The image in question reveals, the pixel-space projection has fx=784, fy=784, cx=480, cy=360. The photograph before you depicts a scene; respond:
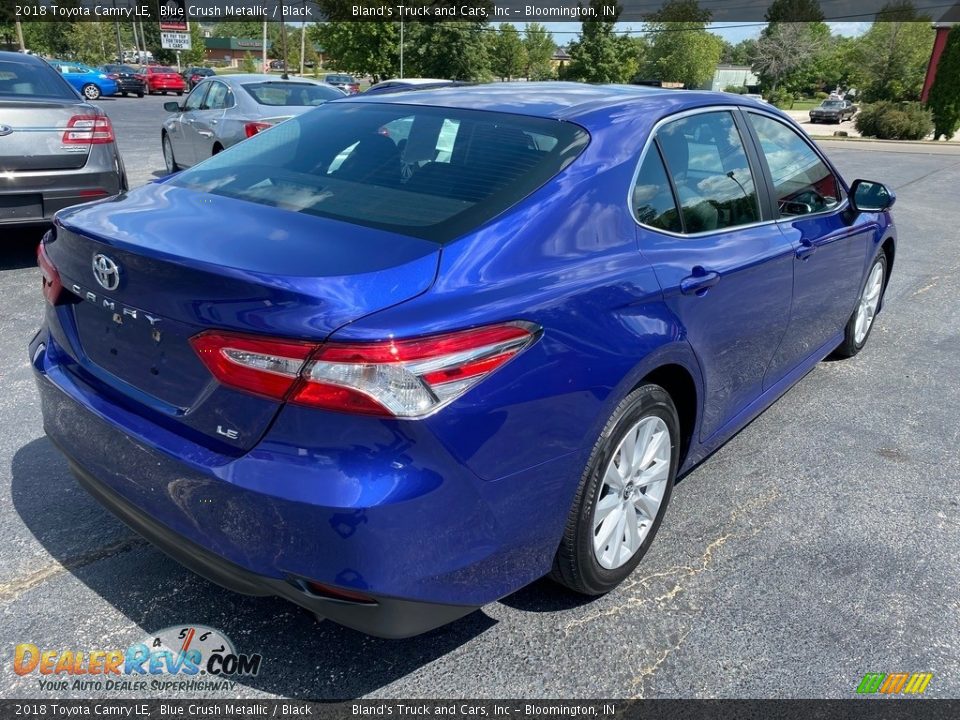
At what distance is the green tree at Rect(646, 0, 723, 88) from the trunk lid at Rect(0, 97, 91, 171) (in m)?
92.8

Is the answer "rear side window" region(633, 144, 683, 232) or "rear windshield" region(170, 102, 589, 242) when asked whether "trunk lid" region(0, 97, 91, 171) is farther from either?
"rear side window" region(633, 144, 683, 232)

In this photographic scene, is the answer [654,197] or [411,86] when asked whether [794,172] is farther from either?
[411,86]

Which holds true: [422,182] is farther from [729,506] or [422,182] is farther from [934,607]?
[934,607]

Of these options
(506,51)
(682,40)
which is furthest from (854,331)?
(682,40)

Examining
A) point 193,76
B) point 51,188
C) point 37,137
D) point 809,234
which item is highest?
point 809,234

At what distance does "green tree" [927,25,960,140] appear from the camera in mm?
28375

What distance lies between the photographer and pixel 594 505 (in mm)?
2363

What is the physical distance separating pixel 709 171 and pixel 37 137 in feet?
16.7

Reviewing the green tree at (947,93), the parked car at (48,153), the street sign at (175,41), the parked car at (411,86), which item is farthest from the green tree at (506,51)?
the parked car at (411,86)

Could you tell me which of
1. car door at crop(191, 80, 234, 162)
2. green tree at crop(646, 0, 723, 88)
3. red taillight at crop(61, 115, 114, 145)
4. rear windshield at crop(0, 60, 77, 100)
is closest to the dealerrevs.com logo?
red taillight at crop(61, 115, 114, 145)

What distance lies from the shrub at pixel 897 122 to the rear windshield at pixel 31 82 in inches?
1170

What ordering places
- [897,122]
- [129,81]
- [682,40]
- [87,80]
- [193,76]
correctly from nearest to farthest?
[897,122]
[87,80]
[129,81]
[193,76]
[682,40]

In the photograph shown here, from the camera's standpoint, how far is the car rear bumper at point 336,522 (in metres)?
1.81

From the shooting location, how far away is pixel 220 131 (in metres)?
9.62
